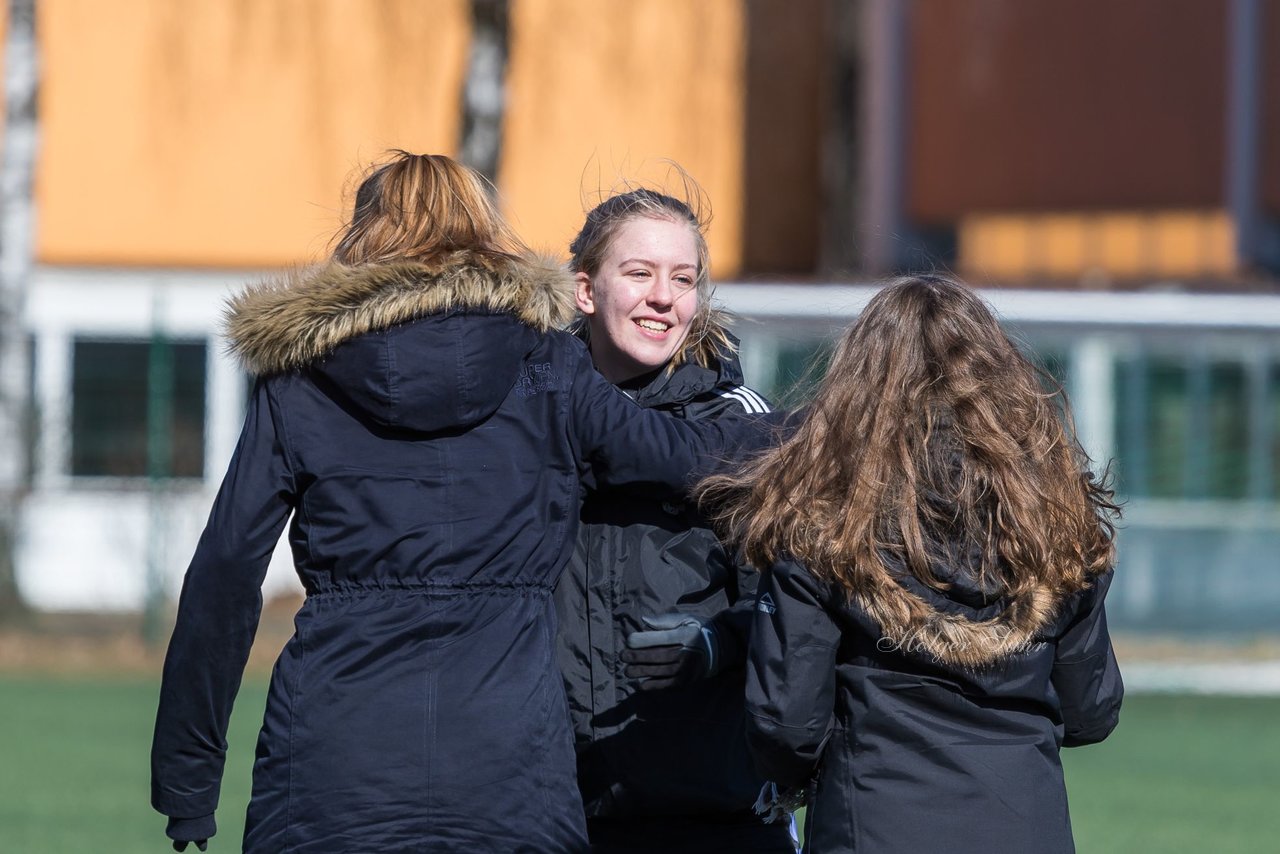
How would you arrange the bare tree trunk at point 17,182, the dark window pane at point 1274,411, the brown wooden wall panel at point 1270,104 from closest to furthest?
1. the dark window pane at point 1274,411
2. the bare tree trunk at point 17,182
3. the brown wooden wall panel at point 1270,104

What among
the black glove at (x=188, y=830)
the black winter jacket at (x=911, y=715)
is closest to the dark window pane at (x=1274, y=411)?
the black winter jacket at (x=911, y=715)

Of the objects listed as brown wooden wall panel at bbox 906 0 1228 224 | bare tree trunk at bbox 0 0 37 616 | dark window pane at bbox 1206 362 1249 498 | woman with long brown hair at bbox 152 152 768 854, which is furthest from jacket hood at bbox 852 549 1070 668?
brown wooden wall panel at bbox 906 0 1228 224

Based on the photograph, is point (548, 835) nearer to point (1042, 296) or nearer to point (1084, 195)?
point (1042, 296)

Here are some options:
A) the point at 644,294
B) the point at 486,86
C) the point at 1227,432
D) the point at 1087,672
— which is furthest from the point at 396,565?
the point at 486,86

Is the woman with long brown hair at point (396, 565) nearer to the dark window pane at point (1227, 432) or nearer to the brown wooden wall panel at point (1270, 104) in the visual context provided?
the dark window pane at point (1227, 432)

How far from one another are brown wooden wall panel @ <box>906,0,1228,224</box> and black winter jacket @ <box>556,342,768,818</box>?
625 inches

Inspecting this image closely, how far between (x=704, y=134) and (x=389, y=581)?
16.5 meters

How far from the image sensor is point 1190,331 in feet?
47.5

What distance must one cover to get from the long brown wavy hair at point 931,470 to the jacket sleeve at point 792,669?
5 cm

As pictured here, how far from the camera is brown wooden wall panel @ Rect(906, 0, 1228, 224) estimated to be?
18.1 m

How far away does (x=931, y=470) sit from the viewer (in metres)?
3.00

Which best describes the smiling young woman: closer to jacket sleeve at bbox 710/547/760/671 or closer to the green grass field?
jacket sleeve at bbox 710/547/760/671

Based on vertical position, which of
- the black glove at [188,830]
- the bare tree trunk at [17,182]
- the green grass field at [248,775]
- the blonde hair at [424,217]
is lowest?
the green grass field at [248,775]

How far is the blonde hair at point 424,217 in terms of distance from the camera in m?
3.18
